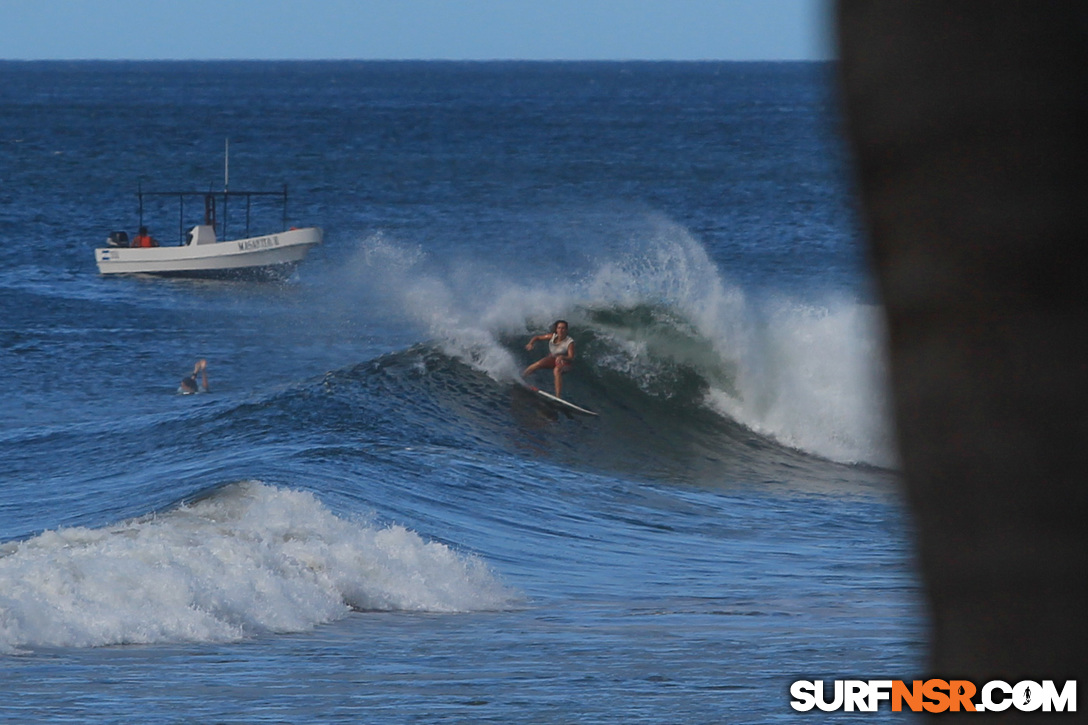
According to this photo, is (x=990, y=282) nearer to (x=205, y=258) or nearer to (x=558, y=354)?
(x=558, y=354)

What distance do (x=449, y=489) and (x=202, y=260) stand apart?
22575mm

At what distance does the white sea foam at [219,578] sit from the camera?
877 cm

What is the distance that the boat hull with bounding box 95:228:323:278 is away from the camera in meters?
35.6

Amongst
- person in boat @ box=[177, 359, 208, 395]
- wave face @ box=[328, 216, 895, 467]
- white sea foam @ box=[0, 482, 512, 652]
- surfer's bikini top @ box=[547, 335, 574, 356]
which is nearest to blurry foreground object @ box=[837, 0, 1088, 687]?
white sea foam @ box=[0, 482, 512, 652]

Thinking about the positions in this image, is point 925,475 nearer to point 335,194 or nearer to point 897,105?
point 897,105

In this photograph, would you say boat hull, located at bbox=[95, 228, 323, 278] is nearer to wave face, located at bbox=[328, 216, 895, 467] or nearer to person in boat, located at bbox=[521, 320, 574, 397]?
wave face, located at bbox=[328, 216, 895, 467]

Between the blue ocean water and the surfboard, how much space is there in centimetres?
24

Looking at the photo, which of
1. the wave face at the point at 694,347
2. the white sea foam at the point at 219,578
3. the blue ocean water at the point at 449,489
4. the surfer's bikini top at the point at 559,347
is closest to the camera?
the blue ocean water at the point at 449,489

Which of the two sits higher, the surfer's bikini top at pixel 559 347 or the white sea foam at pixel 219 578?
the surfer's bikini top at pixel 559 347

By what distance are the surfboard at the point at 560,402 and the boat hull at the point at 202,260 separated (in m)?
17.6

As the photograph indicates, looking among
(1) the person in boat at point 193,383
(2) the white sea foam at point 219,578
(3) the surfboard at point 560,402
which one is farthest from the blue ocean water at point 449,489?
(1) the person in boat at point 193,383

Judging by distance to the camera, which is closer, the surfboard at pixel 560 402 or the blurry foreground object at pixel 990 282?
the blurry foreground object at pixel 990 282

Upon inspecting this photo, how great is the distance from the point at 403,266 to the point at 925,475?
37.6m

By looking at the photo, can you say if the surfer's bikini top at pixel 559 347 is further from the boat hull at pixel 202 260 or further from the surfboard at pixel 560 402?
the boat hull at pixel 202 260
